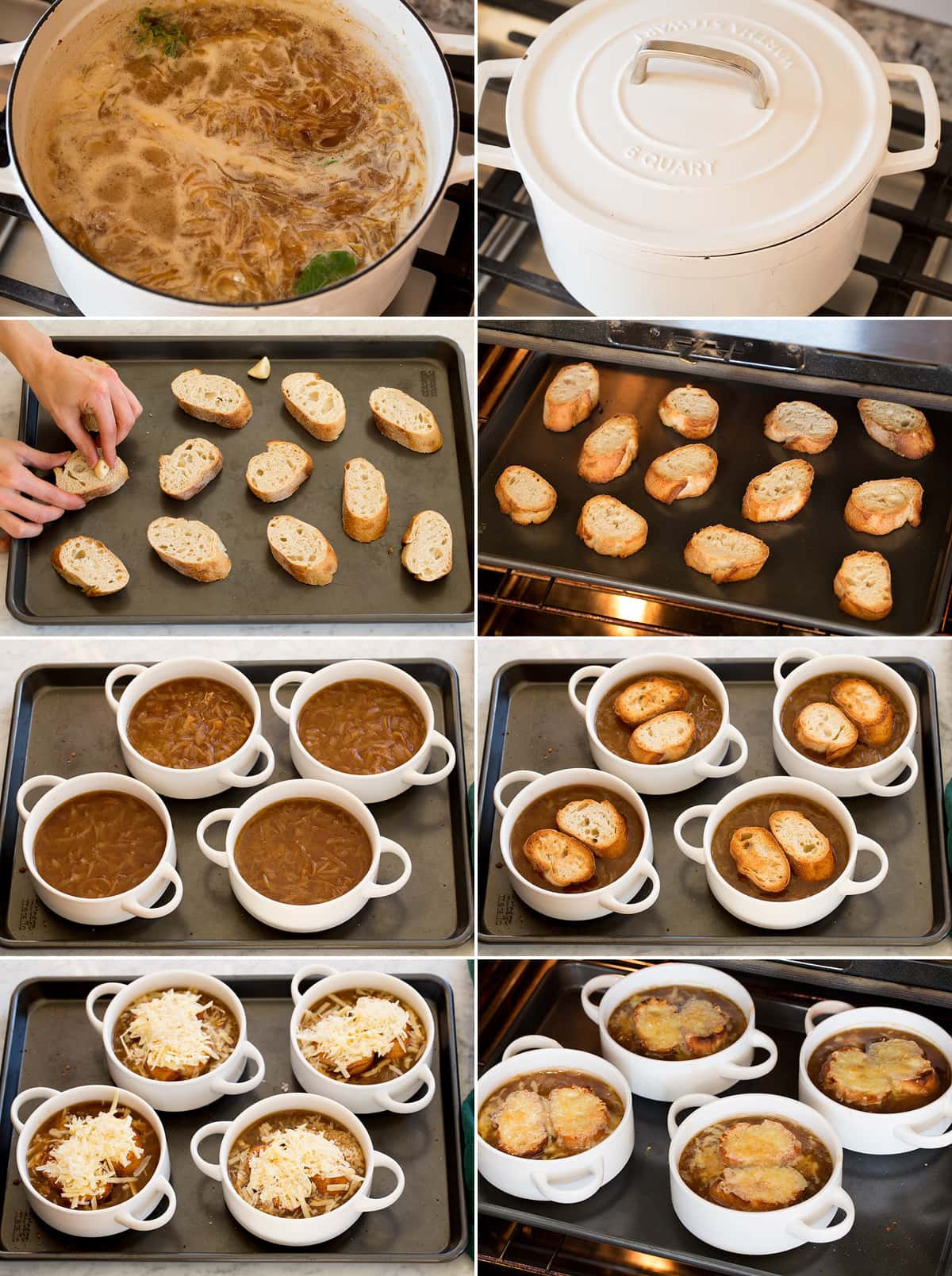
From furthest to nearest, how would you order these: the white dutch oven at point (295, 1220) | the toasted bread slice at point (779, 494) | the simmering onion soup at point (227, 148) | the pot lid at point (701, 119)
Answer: the toasted bread slice at point (779, 494), the white dutch oven at point (295, 1220), the simmering onion soup at point (227, 148), the pot lid at point (701, 119)

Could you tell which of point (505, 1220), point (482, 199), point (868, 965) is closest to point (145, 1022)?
point (505, 1220)

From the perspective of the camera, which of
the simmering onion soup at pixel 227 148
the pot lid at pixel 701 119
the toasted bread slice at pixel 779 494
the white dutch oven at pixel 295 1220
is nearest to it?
the pot lid at pixel 701 119

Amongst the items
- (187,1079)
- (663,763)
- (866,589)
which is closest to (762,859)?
(663,763)

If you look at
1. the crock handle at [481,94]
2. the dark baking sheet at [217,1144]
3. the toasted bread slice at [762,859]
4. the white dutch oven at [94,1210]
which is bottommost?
the dark baking sheet at [217,1144]

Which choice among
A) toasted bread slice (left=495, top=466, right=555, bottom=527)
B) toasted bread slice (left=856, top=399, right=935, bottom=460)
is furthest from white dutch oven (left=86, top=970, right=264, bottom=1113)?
toasted bread slice (left=856, top=399, right=935, bottom=460)

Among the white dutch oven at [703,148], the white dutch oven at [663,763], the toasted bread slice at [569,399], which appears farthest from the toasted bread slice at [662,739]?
the white dutch oven at [703,148]

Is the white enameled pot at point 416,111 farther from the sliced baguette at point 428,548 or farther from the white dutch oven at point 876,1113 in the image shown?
the white dutch oven at point 876,1113

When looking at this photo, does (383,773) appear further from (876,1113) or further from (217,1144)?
(876,1113)
